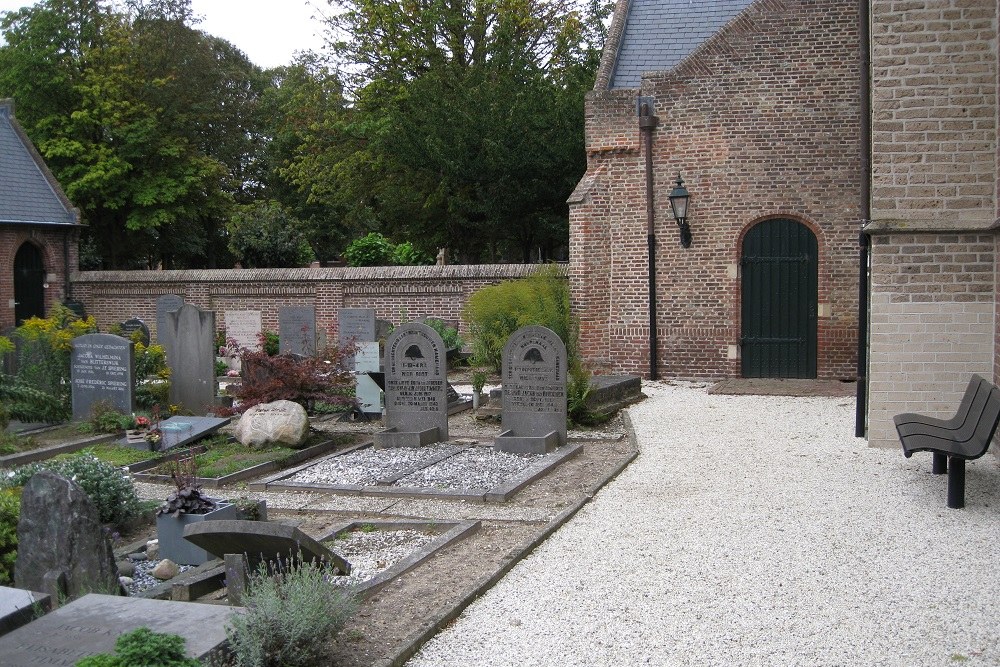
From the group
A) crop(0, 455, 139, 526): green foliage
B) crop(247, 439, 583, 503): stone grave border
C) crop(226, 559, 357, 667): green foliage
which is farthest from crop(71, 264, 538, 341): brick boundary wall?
crop(226, 559, 357, 667): green foliage

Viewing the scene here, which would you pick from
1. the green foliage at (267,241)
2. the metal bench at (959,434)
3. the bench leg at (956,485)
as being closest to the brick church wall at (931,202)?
the metal bench at (959,434)

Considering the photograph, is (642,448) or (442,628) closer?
(442,628)

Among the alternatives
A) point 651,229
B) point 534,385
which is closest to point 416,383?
point 534,385

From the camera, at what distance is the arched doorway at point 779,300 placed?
619 inches

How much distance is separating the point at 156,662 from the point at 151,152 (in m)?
28.8

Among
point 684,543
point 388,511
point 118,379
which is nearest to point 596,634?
point 684,543

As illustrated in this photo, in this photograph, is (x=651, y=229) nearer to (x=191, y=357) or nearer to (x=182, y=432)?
(x=191, y=357)

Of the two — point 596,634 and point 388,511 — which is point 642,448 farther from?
point 596,634

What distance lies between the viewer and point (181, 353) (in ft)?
42.7

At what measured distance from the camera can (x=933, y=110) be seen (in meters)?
9.69

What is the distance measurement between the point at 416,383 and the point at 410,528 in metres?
3.85

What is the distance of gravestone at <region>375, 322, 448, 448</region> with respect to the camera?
11164mm

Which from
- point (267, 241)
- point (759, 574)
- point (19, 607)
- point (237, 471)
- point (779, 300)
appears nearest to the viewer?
point (19, 607)

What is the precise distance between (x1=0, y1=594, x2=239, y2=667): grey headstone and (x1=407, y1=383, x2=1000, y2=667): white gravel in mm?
1050
